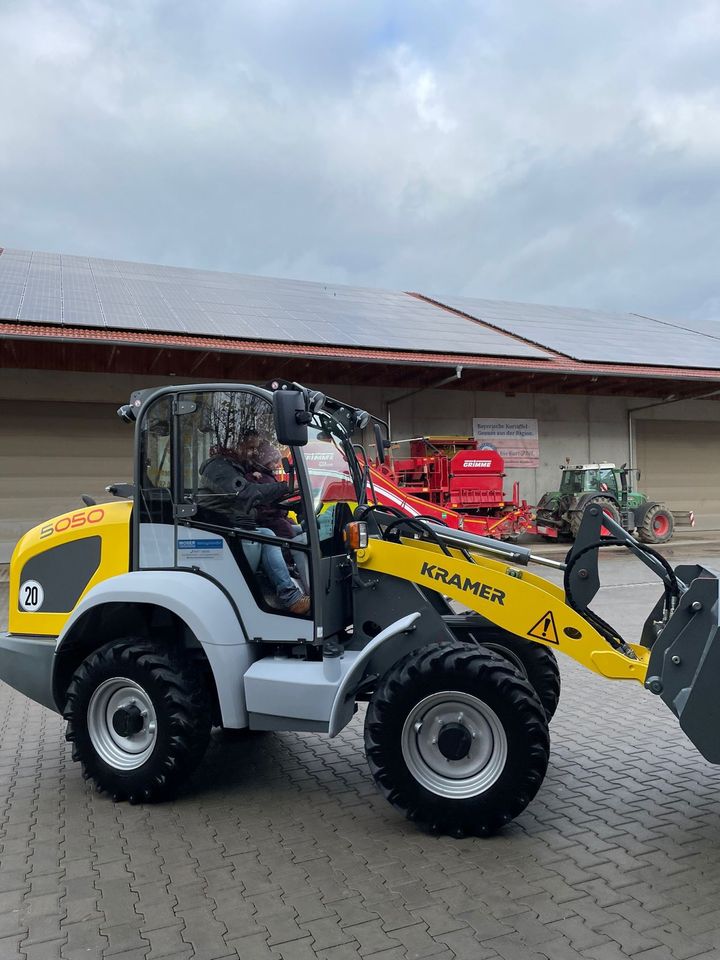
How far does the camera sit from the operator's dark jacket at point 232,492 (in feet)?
14.0

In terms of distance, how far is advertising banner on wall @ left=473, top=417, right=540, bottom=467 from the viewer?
840 inches

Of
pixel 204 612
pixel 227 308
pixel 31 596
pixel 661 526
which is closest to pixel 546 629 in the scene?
pixel 204 612

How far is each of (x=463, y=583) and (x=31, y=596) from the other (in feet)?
8.77

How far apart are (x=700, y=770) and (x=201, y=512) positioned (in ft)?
10.8

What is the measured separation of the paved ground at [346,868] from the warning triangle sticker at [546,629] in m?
0.94

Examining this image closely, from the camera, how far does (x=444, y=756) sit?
12.5 ft

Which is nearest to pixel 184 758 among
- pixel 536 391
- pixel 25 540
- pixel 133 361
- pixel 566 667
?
pixel 25 540

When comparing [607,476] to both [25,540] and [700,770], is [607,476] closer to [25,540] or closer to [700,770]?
[700,770]

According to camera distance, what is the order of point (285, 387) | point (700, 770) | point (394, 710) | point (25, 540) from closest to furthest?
1. point (394, 710)
2. point (285, 387)
3. point (700, 770)
4. point (25, 540)

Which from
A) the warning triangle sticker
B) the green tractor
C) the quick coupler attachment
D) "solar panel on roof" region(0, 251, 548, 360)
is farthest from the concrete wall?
the quick coupler attachment

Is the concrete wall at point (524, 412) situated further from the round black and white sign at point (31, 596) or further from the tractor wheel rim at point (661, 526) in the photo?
the round black and white sign at point (31, 596)

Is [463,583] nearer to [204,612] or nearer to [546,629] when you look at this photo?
[546,629]

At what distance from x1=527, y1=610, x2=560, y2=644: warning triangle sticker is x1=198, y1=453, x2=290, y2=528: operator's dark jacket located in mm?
1501

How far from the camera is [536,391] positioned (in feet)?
71.7
